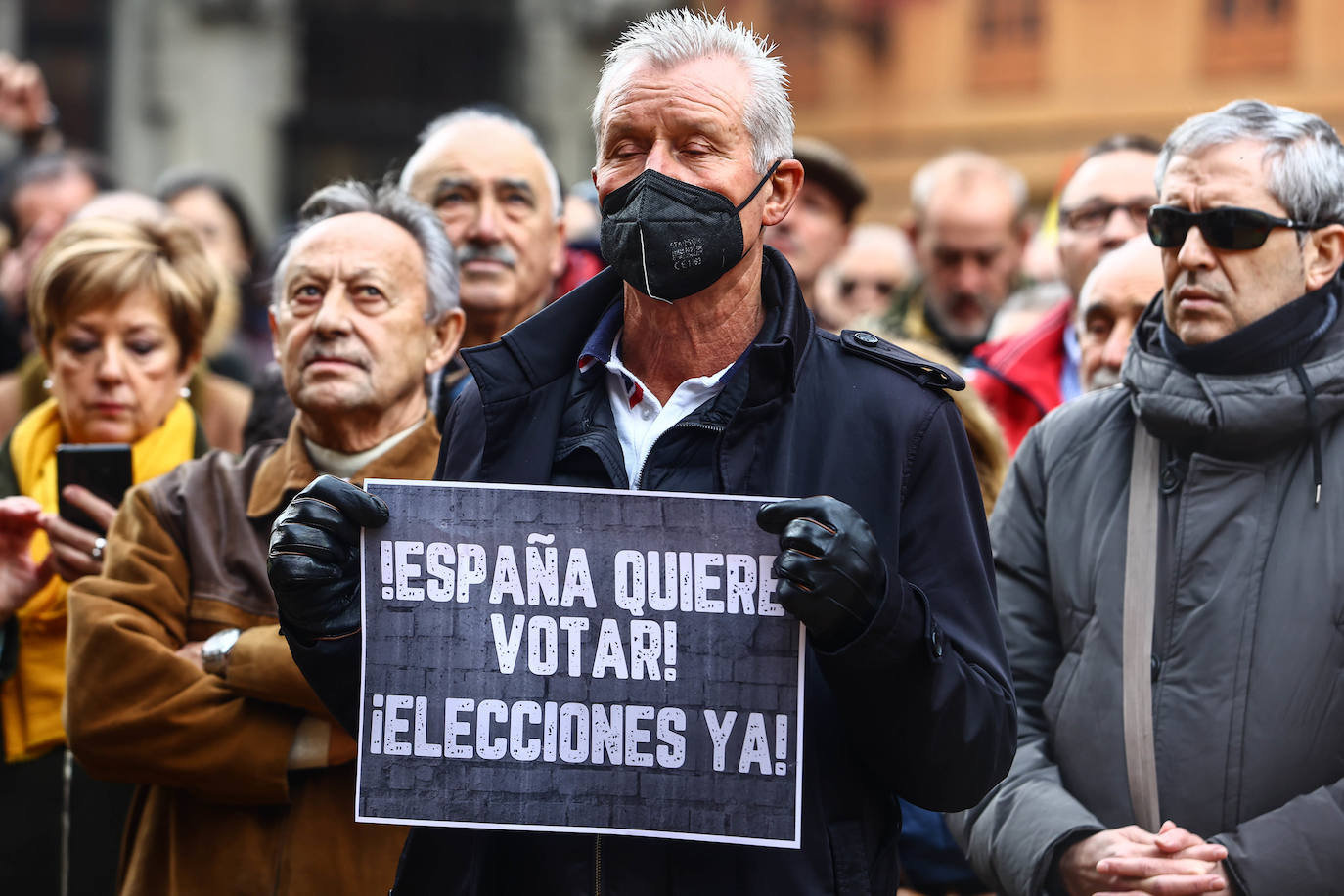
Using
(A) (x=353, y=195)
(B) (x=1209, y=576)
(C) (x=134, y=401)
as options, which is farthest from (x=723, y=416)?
(C) (x=134, y=401)

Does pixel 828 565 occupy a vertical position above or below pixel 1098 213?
below

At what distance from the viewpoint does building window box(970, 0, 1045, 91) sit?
1934cm

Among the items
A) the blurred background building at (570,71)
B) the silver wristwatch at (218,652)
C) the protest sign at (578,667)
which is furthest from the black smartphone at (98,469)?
the blurred background building at (570,71)

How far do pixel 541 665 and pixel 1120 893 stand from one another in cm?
122

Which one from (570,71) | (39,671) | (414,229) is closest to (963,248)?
(414,229)

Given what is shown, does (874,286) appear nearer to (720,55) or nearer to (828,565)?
(720,55)

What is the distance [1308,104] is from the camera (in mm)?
17109

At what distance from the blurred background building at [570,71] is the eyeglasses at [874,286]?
8501mm

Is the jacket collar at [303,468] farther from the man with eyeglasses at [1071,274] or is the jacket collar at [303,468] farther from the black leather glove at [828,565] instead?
the man with eyeglasses at [1071,274]

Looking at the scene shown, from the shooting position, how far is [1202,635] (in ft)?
10.6

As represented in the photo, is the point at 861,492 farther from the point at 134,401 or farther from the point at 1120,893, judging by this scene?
the point at 134,401

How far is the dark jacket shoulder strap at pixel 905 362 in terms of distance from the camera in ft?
8.95

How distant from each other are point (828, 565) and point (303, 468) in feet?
5.46

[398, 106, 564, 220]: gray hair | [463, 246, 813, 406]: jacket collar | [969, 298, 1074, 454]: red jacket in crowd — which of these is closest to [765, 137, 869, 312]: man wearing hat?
[969, 298, 1074, 454]: red jacket in crowd
